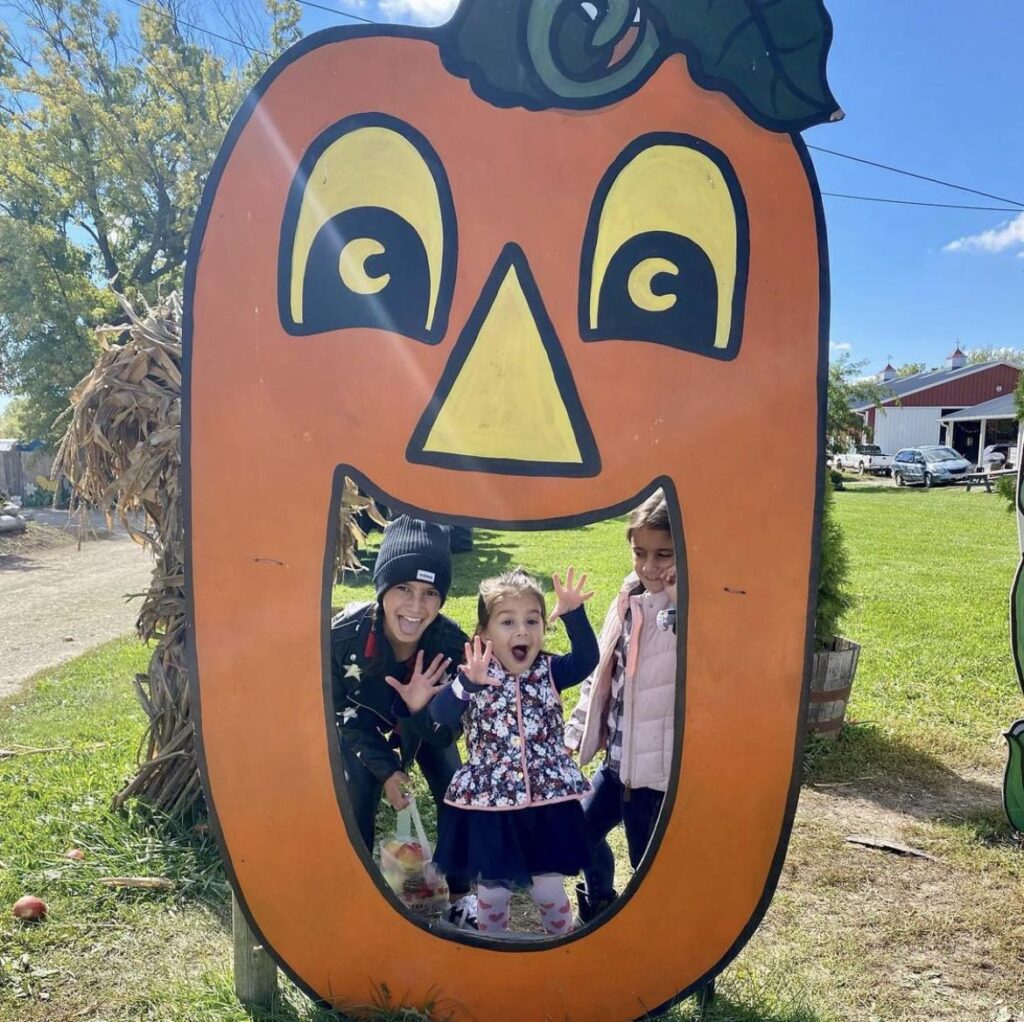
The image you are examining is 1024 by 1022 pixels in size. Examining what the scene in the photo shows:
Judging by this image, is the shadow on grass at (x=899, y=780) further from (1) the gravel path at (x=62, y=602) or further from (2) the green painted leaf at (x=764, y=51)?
(1) the gravel path at (x=62, y=602)

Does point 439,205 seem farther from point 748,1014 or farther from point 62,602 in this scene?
point 62,602

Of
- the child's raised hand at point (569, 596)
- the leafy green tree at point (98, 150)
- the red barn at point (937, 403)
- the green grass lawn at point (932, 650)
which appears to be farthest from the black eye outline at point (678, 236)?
the red barn at point (937, 403)

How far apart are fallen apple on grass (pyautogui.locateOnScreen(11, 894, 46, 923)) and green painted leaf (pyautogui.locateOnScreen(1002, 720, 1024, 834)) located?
3323 mm

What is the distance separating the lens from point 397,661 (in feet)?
8.16

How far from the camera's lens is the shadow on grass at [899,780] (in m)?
3.53

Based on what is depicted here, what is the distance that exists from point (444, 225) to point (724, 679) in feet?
4.15

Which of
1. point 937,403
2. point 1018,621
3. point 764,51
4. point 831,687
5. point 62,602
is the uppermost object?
point 937,403

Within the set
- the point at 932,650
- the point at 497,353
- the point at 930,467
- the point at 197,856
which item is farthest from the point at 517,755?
the point at 930,467

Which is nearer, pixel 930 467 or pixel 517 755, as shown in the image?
pixel 517 755

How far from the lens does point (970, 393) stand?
3856 cm

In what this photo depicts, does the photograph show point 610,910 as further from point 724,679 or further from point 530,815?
point 724,679

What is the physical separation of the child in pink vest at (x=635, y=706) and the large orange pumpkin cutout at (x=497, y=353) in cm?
26

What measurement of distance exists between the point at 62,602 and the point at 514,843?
298 inches

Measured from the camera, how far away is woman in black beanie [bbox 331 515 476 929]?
7.79 ft
